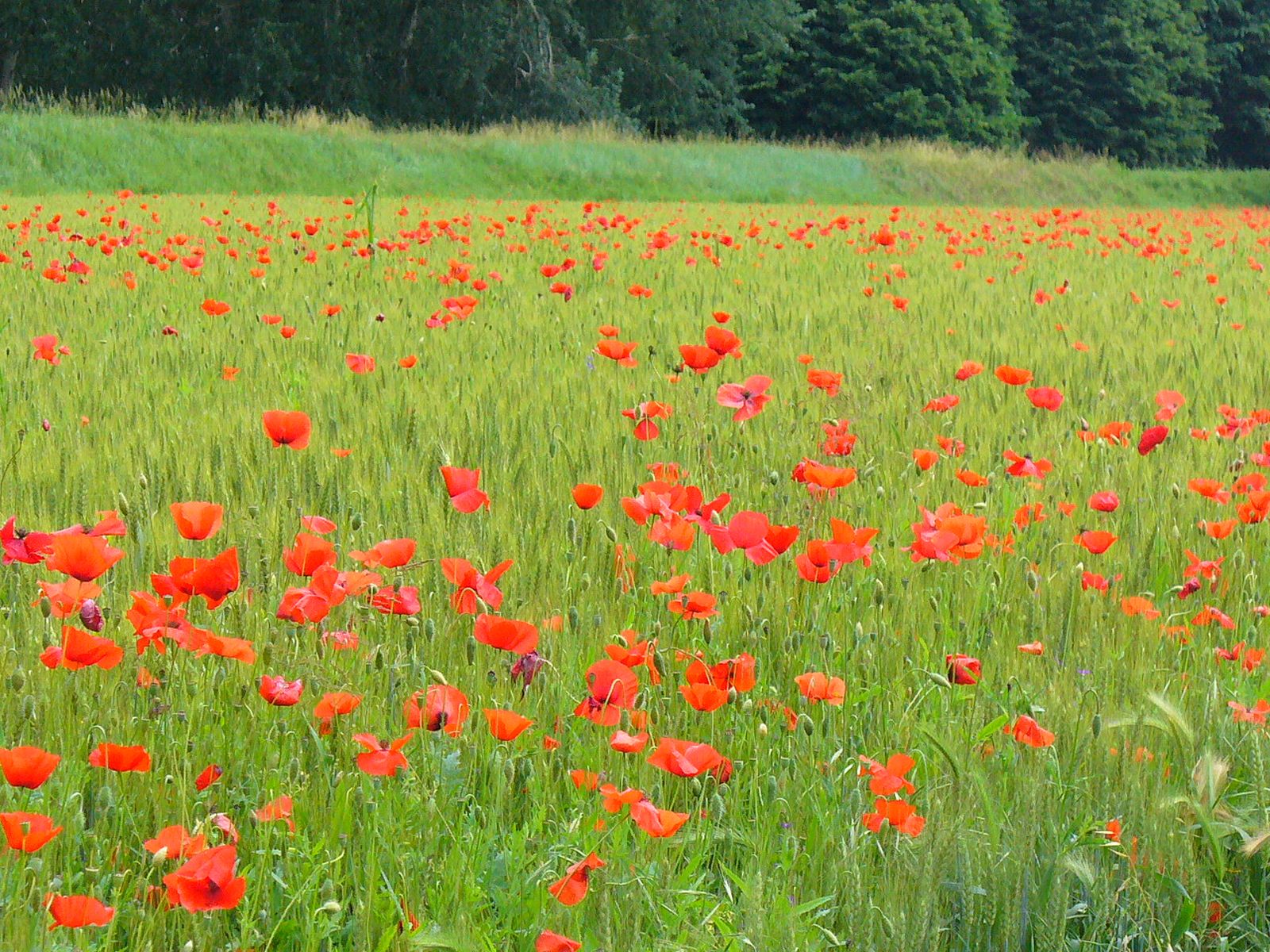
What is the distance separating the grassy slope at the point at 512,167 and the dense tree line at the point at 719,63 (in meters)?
3.22

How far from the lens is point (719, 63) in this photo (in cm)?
2911

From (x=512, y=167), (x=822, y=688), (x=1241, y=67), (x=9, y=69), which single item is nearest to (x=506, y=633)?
(x=822, y=688)

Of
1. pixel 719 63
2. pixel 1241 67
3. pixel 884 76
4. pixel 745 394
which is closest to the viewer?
pixel 745 394

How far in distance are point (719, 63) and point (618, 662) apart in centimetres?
2929

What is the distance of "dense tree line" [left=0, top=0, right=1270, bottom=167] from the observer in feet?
80.3

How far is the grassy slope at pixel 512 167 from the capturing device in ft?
45.8

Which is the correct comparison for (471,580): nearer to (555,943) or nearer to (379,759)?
(379,759)

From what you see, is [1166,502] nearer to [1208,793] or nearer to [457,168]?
[1208,793]

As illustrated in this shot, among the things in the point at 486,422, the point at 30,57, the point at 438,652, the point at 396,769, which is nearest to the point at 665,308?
the point at 486,422

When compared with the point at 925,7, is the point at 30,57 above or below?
below

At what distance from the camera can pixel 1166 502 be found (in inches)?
102

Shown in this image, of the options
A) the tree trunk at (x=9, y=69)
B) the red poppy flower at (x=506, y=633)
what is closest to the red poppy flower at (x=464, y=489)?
the red poppy flower at (x=506, y=633)

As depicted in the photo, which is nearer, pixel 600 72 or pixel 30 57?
pixel 30 57

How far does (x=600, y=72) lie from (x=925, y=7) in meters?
7.86
